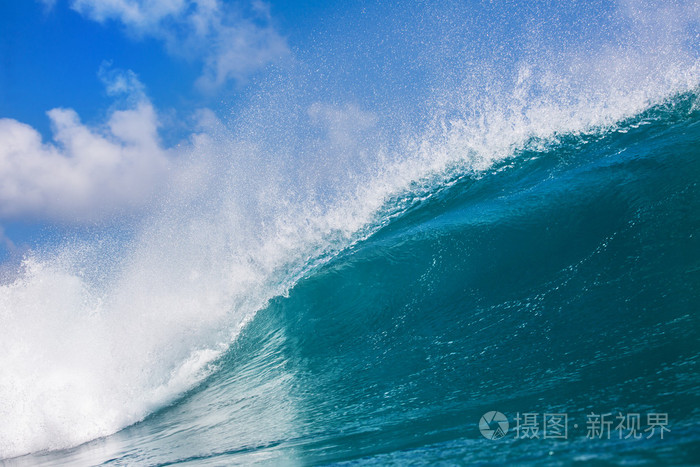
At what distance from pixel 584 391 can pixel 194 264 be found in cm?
862

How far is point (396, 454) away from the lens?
272 centimetres

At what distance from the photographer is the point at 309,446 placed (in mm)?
3332

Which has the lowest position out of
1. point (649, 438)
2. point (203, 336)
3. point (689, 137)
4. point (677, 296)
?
point (649, 438)

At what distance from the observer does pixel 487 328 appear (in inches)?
179

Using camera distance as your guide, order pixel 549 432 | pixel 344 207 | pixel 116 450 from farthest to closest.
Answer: pixel 344 207 < pixel 116 450 < pixel 549 432

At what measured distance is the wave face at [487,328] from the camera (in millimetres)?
2803

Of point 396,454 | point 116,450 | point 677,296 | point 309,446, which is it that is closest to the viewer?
point 396,454

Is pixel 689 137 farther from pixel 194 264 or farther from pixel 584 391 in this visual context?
pixel 194 264

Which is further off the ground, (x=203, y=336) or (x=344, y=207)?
(x=344, y=207)

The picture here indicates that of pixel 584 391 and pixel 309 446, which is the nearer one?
pixel 584 391

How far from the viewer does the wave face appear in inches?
110

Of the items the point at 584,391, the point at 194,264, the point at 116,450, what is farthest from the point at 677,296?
the point at 194,264

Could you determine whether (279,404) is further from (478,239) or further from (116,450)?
(478,239)

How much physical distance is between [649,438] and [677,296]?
2.27m
